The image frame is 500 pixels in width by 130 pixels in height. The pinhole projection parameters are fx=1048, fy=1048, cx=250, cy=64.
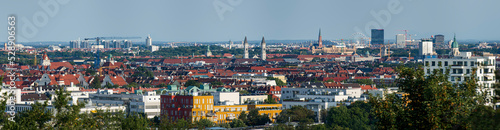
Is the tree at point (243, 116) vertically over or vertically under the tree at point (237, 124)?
over

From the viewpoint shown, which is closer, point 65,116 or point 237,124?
point 65,116

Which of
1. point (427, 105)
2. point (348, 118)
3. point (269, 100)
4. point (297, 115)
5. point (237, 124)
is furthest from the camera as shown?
point (269, 100)

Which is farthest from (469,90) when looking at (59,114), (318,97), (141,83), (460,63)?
(141,83)

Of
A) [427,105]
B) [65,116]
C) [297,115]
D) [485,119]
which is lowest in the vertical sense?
[297,115]

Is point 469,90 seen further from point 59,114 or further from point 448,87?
point 59,114

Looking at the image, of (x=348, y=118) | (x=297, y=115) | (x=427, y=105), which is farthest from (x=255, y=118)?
(x=427, y=105)

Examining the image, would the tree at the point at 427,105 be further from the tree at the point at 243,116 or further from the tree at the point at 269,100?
the tree at the point at 269,100

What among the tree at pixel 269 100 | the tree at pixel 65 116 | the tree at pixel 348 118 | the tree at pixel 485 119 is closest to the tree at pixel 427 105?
the tree at pixel 485 119

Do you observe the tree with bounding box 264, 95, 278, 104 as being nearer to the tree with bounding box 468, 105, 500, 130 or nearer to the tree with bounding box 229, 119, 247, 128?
the tree with bounding box 229, 119, 247, 128

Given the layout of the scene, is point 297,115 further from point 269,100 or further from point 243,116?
point 269,100

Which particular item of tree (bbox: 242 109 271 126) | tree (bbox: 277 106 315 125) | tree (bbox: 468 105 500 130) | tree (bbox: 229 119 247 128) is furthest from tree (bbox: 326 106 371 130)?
tree (bbox: 468 105 500 130)
